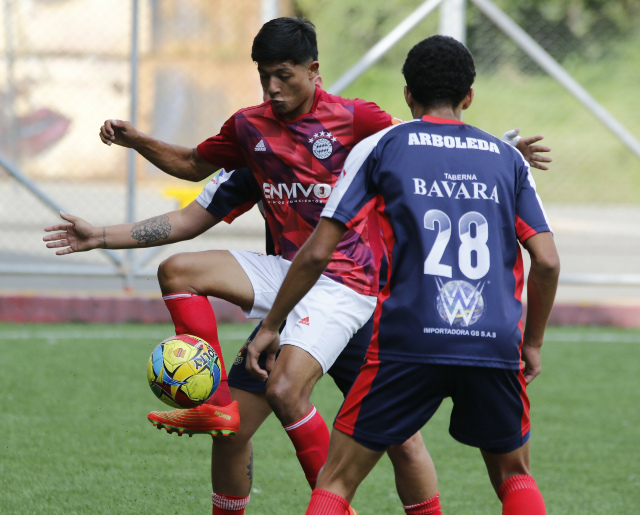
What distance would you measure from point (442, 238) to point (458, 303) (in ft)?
0.67

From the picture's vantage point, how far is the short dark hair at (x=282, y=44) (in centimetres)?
356

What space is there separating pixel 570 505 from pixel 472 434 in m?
1.72

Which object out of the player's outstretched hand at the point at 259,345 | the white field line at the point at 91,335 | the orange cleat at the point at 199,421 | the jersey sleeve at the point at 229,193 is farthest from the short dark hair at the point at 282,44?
the white field line at the point at 91,335

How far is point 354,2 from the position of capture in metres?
10.3

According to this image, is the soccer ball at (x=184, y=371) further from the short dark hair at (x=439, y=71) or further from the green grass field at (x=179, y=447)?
the short dark hair at (x=439, y=71)

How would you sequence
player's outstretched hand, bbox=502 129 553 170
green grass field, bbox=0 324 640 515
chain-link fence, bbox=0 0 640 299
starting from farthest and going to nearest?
chain-link fence, bbox=0 0 640 299 → green grass field, bbox=0 324 640 515 → player's outstretched hand, bbox=502 129 553 170

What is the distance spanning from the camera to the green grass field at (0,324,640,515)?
4.30 m

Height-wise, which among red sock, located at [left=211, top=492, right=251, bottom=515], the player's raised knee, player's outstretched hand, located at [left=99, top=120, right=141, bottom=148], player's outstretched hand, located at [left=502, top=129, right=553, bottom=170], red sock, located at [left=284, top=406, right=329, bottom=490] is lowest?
red sock, located at [left=211, top=492, right=251, bottom=515]

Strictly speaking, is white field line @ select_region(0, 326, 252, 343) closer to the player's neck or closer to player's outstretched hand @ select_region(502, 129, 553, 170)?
player's outstretched hand @ select_region(502, 129, 553, 170)

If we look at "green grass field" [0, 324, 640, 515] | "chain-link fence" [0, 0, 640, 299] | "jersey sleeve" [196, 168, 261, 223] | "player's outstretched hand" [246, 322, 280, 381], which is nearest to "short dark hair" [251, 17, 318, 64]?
"jersey sleeve" [196, 168, 261, 223]

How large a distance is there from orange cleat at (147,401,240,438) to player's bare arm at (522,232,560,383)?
3.81 feet

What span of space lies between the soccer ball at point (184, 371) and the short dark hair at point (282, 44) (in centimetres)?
114

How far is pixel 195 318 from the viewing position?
11.9 feet

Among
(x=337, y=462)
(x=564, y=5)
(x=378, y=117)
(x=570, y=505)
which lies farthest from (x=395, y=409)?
(x=564, y=5)
